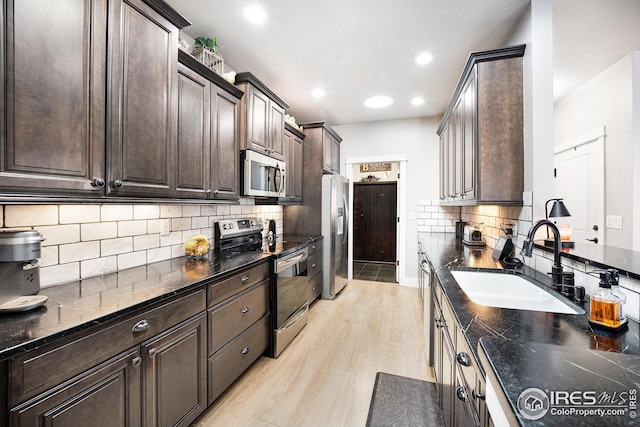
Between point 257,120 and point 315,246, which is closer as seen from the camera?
point 257,120

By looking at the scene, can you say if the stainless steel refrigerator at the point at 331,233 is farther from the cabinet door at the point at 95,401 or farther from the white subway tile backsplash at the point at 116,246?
the cabinet door at the point at 95,401

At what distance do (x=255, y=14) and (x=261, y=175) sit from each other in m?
1.25

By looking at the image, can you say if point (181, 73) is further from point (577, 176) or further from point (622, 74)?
point (577, 176)

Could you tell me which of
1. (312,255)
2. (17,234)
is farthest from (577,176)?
(17,234)

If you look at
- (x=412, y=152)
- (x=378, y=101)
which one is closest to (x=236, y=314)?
(x=378, y=101)

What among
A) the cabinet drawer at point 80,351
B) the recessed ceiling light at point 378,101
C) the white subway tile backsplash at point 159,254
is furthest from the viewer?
the recessed ceiling light at point 378,101

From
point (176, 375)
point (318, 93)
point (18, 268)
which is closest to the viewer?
point (18, 268)

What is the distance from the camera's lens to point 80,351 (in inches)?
37.5

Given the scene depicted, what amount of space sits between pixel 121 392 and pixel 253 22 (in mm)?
2440

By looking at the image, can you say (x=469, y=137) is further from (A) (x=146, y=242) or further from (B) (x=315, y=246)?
(A) (x=146, y=242)

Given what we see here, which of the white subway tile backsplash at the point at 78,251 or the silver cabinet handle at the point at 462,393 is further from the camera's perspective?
the white subway tile backsplash at the point at 78,251

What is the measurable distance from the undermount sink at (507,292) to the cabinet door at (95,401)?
159 cm

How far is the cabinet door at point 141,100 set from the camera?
129 centimetres

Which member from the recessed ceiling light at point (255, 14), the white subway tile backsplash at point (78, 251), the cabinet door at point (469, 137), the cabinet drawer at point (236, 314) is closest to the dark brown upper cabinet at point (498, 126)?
the cabinet door at point (469, 137)
